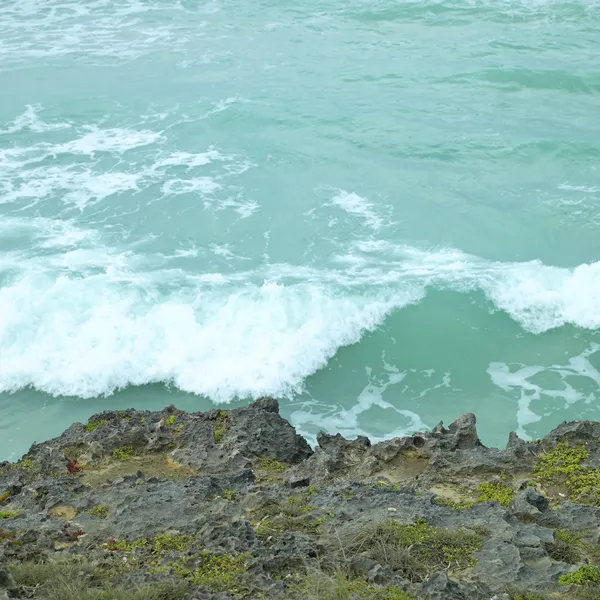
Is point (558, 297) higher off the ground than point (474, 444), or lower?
lower

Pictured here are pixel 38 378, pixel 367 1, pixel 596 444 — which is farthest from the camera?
pixel 367 1

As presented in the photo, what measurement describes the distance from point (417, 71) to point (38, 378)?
18.3 meters

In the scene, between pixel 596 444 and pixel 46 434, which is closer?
pixel 596 444

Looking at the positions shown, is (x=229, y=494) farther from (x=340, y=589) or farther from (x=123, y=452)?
(x=340, y=589)

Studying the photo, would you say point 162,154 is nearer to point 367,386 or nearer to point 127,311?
point 127,311

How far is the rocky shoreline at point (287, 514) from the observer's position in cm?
655

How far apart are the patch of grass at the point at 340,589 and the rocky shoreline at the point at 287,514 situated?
2 cm

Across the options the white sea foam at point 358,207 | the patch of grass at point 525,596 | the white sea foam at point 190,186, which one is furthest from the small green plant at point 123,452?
the white sea foam at point 190,186

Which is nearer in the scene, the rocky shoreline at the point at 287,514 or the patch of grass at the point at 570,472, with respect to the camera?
the rocky shoreline at the point at 287,514

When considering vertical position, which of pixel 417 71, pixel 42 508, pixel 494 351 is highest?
pixel 42 508

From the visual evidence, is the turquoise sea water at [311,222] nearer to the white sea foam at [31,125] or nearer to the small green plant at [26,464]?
the white sea foam at [31,125]

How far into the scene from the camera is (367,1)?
3397 cm

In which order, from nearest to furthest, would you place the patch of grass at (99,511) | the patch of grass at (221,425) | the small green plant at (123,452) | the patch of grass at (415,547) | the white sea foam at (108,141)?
the patch of grass at (415,547)
the patch of grass at (99,511)
the small green plant at (123,452)
the patch of grass at (221,425)
the white sea foam at (108,141)

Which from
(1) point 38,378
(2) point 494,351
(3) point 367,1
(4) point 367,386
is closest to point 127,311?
(1) point 38,378
